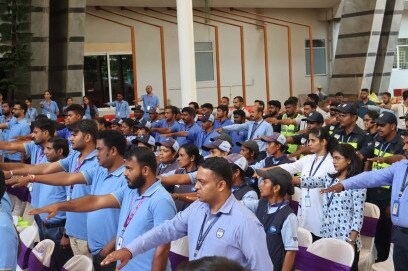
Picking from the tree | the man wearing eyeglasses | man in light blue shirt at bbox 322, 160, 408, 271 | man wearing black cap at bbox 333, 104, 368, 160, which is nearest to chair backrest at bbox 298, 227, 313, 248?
man in light blue shirt at bbox 322, 160, 408, 271

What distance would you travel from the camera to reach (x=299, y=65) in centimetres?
2675

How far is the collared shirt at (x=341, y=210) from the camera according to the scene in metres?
5.72

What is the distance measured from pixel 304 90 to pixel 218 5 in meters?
5.36

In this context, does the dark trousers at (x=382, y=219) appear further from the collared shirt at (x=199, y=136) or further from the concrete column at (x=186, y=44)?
the concrete column at (x=186, y=44)

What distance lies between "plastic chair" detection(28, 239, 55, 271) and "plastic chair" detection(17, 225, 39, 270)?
0.27 m

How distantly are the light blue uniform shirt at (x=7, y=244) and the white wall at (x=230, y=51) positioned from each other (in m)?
18.2

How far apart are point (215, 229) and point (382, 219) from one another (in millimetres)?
3949

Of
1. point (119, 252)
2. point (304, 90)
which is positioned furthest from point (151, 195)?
point (304, 90)

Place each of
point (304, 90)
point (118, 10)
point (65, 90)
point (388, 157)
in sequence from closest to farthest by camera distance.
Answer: point (388, 157)
point (65, 90)
point (118, 10)
point (304, 90)

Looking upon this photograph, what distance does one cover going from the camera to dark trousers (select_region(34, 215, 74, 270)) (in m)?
5.66

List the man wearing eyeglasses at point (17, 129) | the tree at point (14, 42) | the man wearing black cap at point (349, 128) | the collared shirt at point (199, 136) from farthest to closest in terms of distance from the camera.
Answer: the tree at point (14, 42)
the man wearing eyeglasses at point (17, 129)
the collared shirt at point (199, 136)
the man wearing black cap at point (349, 128)

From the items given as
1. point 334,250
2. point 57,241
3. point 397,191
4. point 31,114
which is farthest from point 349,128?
point 31,114

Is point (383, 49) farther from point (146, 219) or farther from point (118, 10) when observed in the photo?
point (146, 219)

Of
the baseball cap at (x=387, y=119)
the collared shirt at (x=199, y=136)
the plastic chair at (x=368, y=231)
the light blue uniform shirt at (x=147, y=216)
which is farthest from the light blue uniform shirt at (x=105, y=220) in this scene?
the collared shirt at (x=199, y=136)
